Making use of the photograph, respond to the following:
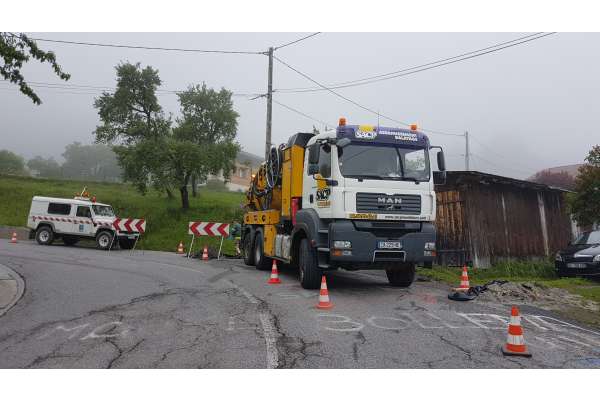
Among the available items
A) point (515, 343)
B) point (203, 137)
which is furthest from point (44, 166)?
point (515, 343)

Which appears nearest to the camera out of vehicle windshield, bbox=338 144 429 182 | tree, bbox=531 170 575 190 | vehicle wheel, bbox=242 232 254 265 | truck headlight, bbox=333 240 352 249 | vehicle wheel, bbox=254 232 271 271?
truck headlight, bbox=333 240 352 249

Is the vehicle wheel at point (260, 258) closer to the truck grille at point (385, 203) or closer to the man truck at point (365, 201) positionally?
the man truck at point (365, 201)

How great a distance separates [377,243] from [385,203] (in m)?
0.79

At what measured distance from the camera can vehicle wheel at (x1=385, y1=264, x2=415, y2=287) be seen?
1010 cm

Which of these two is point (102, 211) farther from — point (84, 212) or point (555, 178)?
point (555, 178)

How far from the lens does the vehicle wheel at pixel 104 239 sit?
20562mm

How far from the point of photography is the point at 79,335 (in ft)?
19.0

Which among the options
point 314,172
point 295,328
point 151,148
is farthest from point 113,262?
point 151,148

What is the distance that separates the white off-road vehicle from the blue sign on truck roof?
15.1 metres

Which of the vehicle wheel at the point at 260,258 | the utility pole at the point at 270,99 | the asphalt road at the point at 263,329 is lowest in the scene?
→ the asphalt road at the point at 263,329

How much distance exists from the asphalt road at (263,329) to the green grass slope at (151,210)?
1316 centimetres

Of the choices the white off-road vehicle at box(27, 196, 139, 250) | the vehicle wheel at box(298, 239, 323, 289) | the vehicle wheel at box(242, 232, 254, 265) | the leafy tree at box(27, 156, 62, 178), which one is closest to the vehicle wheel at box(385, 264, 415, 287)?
the vehicle wheel at box(298, 239, 323, 289)

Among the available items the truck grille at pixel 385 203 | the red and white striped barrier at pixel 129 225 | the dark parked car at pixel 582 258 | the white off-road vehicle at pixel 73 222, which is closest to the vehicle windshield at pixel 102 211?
the white off-road vehicle at pixel 73 222

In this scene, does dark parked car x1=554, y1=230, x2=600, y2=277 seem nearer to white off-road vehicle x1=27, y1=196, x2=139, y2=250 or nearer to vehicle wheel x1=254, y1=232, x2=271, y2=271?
vehicle wheel x1=254, y1=232, x2=271, y2=271
